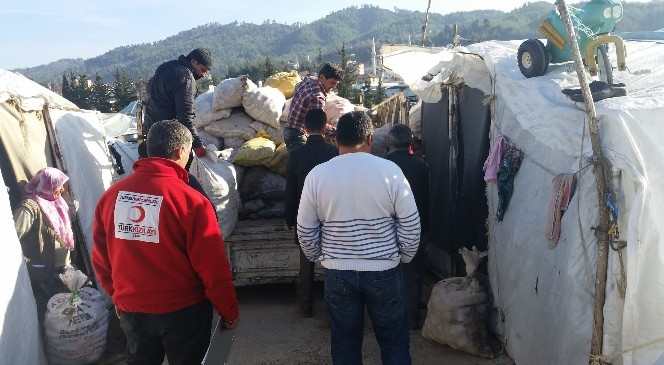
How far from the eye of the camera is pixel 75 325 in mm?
3988

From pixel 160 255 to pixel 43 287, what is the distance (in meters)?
2.31

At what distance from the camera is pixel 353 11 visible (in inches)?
6511

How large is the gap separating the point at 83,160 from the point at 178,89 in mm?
1229

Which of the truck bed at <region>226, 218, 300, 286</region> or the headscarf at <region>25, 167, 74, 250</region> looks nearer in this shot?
the headscarf at <region>25, 167, 74, 250</region>

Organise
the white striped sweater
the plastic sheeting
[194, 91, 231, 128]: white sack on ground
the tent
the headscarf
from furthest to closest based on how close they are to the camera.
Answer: [194, 91, 231, 128]: white sack on ground → the headscarf → the tent → the plastic sheeting → the white striped sweater

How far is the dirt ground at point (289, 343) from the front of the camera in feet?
13.4

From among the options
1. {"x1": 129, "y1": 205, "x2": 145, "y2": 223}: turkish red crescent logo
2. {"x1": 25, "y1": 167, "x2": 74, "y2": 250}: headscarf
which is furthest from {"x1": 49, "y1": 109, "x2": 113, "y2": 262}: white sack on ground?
{"x1": 129, "y1": 205, "x2": 145, "y2": 223}: turkish red crescent logo

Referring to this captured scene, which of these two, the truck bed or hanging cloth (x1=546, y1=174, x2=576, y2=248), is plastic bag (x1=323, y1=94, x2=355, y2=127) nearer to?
the truck bed

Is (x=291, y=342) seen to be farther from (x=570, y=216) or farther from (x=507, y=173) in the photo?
(x=570, y=216)

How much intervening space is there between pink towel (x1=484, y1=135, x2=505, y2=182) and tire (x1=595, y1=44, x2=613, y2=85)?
2.46 feet

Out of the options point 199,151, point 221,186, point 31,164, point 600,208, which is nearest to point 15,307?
point 31,164

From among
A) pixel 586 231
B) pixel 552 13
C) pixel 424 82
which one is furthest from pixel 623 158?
pixel 424 82

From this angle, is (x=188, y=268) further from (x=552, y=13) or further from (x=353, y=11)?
(x=353, y=11)

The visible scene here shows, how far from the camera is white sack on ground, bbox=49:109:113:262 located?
194 inches
